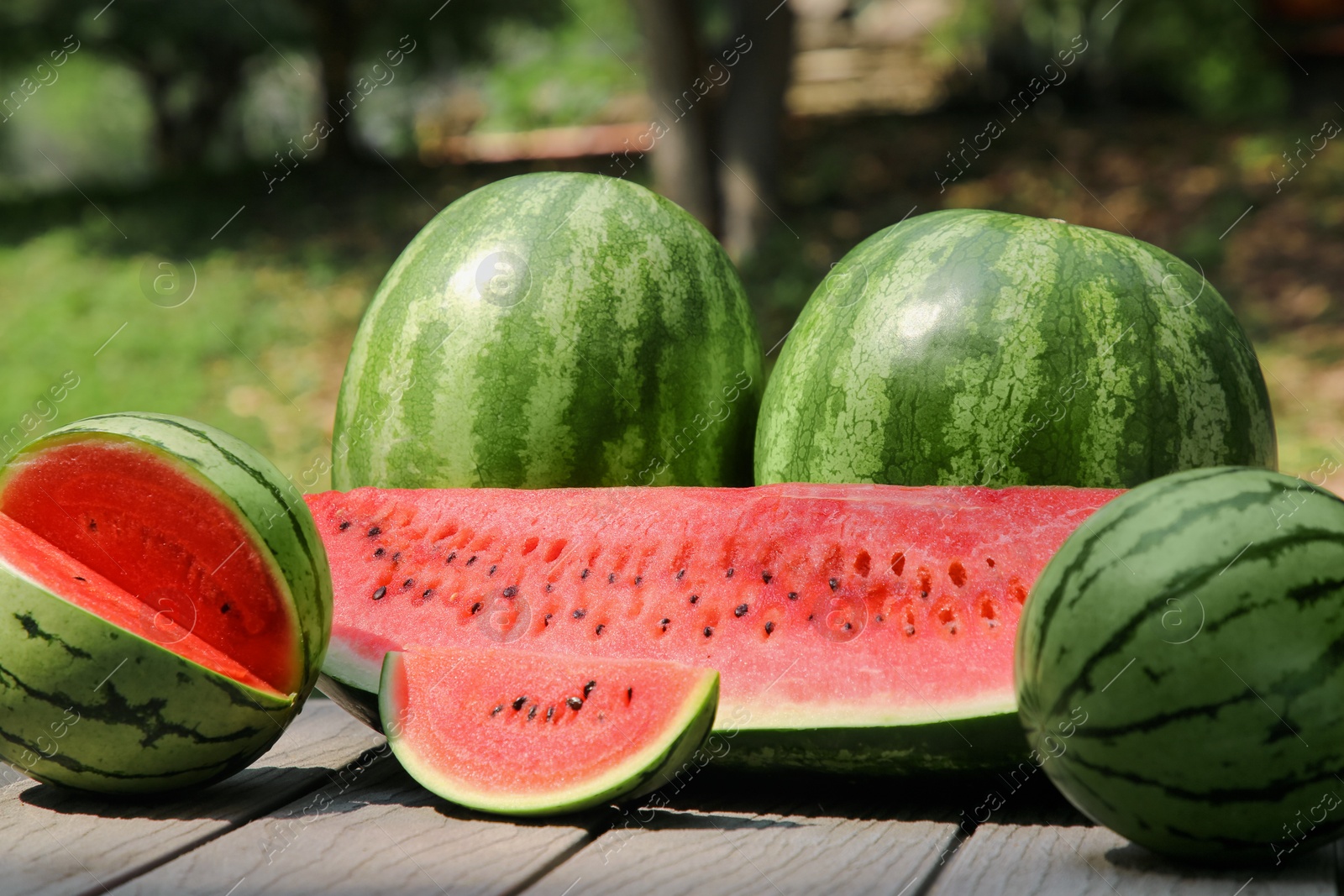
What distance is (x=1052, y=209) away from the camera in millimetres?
9625

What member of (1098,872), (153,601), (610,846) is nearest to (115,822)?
(153,601)

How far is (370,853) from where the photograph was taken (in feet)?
5.72

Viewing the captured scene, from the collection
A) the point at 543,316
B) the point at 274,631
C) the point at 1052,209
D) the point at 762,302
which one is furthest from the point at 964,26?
the point at 274,631

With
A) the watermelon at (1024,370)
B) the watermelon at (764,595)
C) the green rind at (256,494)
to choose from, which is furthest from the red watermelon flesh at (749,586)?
the green rind at (256,494)

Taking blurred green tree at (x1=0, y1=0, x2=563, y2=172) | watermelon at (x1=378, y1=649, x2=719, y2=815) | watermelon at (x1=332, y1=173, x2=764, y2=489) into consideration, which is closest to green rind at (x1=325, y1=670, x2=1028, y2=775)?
watermelon at (x1=378, y1=649, x2=719, y2=815)

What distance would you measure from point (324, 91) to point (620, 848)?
12759mm

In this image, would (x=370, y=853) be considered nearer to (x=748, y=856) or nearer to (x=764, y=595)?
(x=748, y=856)

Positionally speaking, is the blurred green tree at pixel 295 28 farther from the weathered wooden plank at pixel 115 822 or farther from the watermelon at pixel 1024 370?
the weathered wooden plank at pixel 115 822

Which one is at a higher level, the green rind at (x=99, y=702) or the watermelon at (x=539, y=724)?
the green rind at (x=99, y=702)

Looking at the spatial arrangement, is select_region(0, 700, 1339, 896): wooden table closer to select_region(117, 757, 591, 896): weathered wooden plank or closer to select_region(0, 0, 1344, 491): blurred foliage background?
select_region(117, 757, 591, 896): weathered wooden plank

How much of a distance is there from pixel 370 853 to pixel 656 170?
25.6ft

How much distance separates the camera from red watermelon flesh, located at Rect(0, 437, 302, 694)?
196cm

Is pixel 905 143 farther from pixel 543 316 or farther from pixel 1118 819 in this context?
pixel 1118 819

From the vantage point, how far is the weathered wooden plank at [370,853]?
1.61m
